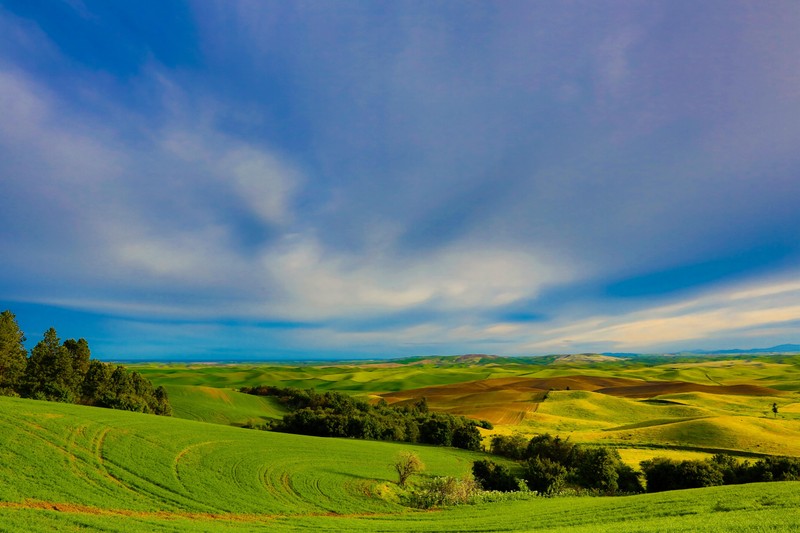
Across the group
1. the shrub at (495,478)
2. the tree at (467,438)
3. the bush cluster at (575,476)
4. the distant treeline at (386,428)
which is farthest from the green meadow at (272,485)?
the distant treeline at (386,428)

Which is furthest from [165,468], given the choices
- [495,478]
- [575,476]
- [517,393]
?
[517,393]

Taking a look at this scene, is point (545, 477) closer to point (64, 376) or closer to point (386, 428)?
point (386, 428)

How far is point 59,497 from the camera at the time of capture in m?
25.6

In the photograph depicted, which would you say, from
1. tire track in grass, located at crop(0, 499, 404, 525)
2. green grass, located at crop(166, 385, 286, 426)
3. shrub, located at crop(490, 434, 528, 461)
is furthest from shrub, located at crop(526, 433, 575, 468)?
green grass, located at crop(166, 385, 286, 426)

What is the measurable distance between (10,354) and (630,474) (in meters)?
93.2

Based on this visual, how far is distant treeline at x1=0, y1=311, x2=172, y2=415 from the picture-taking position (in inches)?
2525

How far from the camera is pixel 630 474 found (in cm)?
4700

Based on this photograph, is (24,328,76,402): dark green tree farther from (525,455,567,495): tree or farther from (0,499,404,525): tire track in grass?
(525,455,567,495): tree

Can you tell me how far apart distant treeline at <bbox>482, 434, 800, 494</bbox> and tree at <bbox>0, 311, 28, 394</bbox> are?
74.2m

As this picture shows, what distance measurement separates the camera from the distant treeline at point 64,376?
210ft

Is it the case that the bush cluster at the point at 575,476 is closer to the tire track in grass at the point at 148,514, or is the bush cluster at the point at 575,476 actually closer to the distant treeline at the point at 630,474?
the distant treeline at the point at 630,474

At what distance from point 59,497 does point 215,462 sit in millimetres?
14668

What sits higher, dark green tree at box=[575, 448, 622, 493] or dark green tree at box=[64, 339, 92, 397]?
dark green tree at box=[64, 339, 92, 397]

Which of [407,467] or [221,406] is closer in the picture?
[407,467]
